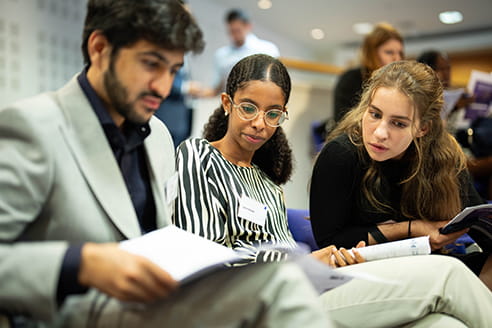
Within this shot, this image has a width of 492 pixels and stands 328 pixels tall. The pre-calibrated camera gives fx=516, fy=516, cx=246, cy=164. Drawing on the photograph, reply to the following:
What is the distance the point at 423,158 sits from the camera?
1.71 meters

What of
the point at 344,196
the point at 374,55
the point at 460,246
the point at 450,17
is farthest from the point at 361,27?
the point at 344,196

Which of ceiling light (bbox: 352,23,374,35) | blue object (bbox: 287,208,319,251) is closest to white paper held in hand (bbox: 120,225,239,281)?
blue object (bbox: 287,208,319,251)

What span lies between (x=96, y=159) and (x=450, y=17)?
29.4 feet

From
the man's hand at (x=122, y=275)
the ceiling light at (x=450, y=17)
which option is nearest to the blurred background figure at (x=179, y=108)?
the man's hand at (x=122, y=275)

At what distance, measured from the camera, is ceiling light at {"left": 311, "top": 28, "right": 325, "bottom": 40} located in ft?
32.7

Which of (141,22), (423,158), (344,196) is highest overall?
(141,22)

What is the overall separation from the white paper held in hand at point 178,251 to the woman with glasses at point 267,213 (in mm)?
305

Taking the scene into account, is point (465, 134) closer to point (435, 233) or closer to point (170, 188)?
point (435, 233)

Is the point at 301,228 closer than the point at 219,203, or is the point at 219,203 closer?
the point at 219,203

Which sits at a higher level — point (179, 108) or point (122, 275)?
point (179, 108)

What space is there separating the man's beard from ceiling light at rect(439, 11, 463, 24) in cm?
854

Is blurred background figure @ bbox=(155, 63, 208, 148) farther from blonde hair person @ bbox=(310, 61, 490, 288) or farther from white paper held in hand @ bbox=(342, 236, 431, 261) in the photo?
white paper held in hand @ bbox=(342, 236, 431, 261)

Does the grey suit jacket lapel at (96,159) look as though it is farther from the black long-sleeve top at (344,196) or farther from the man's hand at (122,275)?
the black long-sleeve top at (344,196)

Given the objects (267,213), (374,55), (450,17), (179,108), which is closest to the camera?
(267,213)
